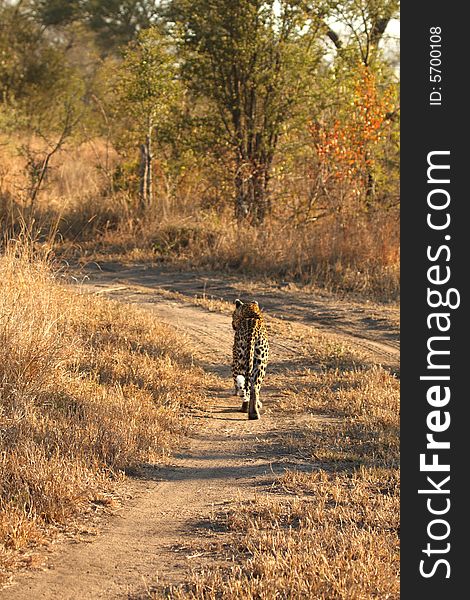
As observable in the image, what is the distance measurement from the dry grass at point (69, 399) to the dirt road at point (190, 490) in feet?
0.73

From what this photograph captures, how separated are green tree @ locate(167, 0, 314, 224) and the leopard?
9.77 metres

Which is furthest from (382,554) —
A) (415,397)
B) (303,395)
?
(303,395)

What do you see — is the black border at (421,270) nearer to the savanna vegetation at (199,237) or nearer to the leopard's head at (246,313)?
the savanna vegetation at (199,237)

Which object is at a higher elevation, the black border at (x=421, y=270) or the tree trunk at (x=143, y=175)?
the tree trunk at (x=143, y=175)

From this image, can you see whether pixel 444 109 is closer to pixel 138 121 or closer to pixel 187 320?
pixel 187 320

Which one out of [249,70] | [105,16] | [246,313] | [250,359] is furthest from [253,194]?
[105,16]

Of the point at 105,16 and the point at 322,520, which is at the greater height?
the point at 105,16

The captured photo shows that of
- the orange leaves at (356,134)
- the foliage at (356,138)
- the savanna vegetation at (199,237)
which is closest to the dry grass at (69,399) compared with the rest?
the savanna vegetation at (199,237)

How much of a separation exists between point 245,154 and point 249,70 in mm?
1711

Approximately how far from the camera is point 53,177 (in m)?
23.5

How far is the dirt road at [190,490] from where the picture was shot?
16.6 ft

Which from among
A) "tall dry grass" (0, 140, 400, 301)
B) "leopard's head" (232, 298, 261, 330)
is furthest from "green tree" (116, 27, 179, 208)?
Result: "leopard's head" (232, 298, 261, 330)

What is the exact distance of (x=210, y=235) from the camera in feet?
58.8

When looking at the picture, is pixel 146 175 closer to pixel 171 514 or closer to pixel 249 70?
pixel 249 70
